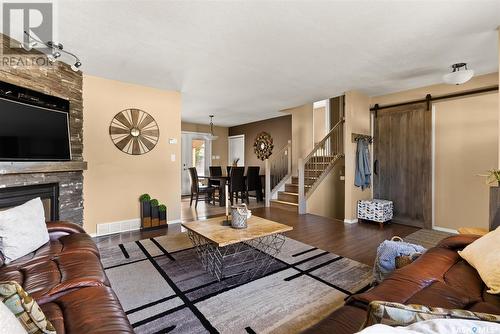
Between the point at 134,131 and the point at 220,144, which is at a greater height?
the point at 220,144

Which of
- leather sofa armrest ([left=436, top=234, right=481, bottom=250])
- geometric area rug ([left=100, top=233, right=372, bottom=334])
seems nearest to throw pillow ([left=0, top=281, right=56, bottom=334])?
geometric area rug ([left=100, top=233, right=372, bottom=334])

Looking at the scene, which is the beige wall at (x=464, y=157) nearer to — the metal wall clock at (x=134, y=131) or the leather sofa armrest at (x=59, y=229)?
the metal wall clock at (x=134, y=131)

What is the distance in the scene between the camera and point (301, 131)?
6223 mm

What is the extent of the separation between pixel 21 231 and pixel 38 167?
1.09 metres

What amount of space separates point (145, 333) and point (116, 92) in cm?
349

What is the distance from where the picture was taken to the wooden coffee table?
2.23 m

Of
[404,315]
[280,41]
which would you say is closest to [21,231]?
[404,315]

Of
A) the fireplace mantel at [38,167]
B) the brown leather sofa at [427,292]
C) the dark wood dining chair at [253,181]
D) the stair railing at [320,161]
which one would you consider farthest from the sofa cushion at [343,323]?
the dark wood dining chair at [253,181]

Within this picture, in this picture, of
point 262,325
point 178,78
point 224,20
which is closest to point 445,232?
point 262,325

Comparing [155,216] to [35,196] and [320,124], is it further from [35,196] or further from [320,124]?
[320,124]

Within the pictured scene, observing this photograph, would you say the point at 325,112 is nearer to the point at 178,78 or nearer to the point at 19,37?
the point at 178,78

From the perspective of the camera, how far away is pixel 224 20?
7.13ft

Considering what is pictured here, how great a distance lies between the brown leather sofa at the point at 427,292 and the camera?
1.02 meters

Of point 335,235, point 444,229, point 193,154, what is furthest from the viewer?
point 193,154
